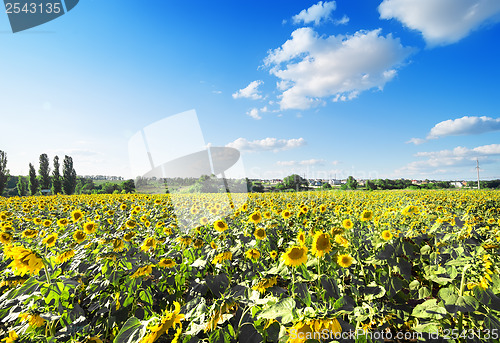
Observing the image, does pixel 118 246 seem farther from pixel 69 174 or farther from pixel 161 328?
pixel 69 174

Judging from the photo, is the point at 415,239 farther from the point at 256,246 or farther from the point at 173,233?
the point at 173,233

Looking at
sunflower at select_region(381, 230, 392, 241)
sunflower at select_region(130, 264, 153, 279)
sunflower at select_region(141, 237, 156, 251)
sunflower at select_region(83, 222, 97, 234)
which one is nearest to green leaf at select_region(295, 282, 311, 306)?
sunflower at select_region(130, 264, 153, 279)

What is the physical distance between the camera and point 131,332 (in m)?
1.29

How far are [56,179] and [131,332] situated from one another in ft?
198

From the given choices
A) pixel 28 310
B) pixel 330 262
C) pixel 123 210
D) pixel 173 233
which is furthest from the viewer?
pixel 123 210

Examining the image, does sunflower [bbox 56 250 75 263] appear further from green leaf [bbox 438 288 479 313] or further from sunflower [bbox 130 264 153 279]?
green leaf [bbox 438 288 479 313]

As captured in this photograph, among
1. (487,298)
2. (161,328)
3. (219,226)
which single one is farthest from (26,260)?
(487,298)

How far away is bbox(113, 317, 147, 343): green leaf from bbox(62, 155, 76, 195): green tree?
61.4 meters

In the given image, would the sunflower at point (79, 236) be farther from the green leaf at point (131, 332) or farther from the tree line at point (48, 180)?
the tree line at point (48, 180)

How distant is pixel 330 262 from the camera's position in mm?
2432

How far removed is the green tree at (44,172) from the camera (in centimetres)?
4906

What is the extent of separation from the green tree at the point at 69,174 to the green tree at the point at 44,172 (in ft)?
11.5

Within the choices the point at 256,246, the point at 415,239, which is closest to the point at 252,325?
the point at 256,246

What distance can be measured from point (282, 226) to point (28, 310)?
4.03m
